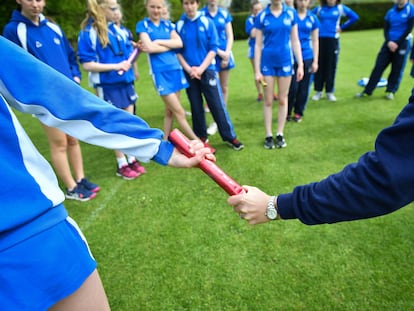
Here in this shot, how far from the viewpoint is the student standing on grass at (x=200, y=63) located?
468 centimetres

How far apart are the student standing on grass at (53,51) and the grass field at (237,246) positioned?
291 millimetres

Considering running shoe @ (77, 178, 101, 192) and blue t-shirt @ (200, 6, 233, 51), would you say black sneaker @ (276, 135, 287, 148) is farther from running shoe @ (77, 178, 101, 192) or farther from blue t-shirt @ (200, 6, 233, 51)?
running shoe @ (77, 178, 101, 192)

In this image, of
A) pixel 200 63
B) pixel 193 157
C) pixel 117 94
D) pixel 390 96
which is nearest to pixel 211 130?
pixel 200 63

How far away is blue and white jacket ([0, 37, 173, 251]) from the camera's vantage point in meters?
1.14

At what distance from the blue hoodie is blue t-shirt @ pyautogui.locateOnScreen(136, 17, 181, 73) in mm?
1111

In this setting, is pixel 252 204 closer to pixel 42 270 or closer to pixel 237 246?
pixel 42 270

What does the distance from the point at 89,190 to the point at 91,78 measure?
1.39 metres

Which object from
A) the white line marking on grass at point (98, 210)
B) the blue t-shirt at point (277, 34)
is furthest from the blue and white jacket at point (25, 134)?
the blue t-shirt at point (277, 34)

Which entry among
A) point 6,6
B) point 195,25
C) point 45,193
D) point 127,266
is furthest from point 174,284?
point 6,6

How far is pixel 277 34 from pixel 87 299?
4.26 meters

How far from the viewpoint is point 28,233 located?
3.78 ft

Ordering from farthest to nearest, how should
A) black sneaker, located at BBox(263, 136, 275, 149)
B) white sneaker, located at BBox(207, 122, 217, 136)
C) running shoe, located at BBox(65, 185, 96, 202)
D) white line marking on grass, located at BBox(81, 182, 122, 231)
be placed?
white sneaker, located at BBox(207, 122, 217, 136) → black sneaker, located at BBox(263, 136, 275, 149) → running shoe, located at BBox(65, 185, 96, 202) → white line marking on grass, located at BBox(81, 182, 122, 231)

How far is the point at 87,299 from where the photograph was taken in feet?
4.37

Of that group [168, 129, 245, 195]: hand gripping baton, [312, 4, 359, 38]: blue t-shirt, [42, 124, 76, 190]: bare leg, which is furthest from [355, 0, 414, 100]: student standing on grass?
[168, 129, 245, 195]: hand gripping baton
